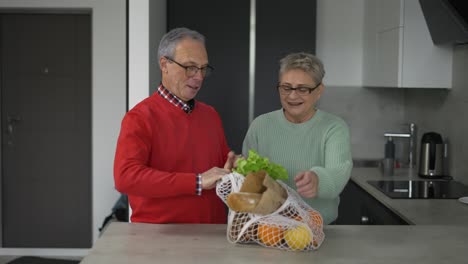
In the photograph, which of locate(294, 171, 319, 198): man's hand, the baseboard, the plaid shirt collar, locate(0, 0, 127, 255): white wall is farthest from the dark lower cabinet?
the baseboard

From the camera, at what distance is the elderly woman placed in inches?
80.2

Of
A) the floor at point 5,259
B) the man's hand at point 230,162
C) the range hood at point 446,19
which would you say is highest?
the range hood at point 446,19

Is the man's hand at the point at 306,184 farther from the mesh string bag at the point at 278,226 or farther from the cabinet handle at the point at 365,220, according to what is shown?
the cabinet handle at the point at 365,220

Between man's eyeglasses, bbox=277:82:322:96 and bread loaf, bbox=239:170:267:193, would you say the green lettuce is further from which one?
man's eyeglasses, bbox=277:82:322:96

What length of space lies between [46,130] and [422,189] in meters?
A: 3.43

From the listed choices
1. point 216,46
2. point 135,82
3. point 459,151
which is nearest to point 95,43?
point 216,46

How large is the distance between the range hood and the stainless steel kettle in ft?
1.89

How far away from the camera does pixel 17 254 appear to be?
5035mm

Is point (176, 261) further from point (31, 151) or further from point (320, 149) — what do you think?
point (31, 151)

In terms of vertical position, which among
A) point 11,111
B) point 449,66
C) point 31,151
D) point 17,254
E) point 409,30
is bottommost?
point 17,254

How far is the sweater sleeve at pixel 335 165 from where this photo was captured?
1.87 meters

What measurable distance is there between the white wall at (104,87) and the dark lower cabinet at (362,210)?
2.24 meters

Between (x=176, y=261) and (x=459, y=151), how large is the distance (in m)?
2.35

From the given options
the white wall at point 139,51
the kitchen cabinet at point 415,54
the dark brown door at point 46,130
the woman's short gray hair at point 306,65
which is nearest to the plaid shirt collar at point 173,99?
the woman's short gray hair at point 306,65
